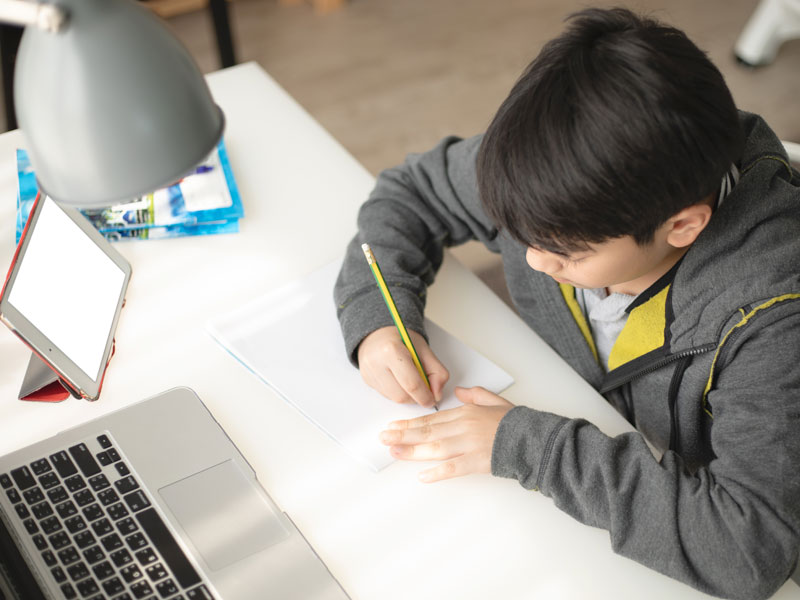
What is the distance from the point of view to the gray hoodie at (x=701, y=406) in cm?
67

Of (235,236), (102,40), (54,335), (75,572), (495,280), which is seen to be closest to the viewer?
(102,40)

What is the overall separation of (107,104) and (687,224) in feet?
1.74

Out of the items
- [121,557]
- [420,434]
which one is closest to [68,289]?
[121,557]

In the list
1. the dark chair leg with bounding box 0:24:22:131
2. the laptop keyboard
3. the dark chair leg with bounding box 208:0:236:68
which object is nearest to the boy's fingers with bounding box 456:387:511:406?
the laptop keyboard

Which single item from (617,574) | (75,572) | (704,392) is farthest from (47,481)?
(704,392)

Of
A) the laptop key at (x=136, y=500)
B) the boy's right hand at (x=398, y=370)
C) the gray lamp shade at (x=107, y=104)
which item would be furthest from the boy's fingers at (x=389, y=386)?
the gray lamp shade at (x=107, y=104)

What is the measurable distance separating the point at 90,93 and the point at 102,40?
1.2 inches

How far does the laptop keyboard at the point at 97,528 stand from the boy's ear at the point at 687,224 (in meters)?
0.53

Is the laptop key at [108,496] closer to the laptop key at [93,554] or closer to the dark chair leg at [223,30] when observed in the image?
the laptop key at [93,554]

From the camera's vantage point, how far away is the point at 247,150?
108 centimetres

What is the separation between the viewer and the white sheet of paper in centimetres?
79

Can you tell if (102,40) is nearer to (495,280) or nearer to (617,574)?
(617,574)

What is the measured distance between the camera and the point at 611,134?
0.67 meters

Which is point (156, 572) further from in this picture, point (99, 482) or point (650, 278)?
point (650, 278)
